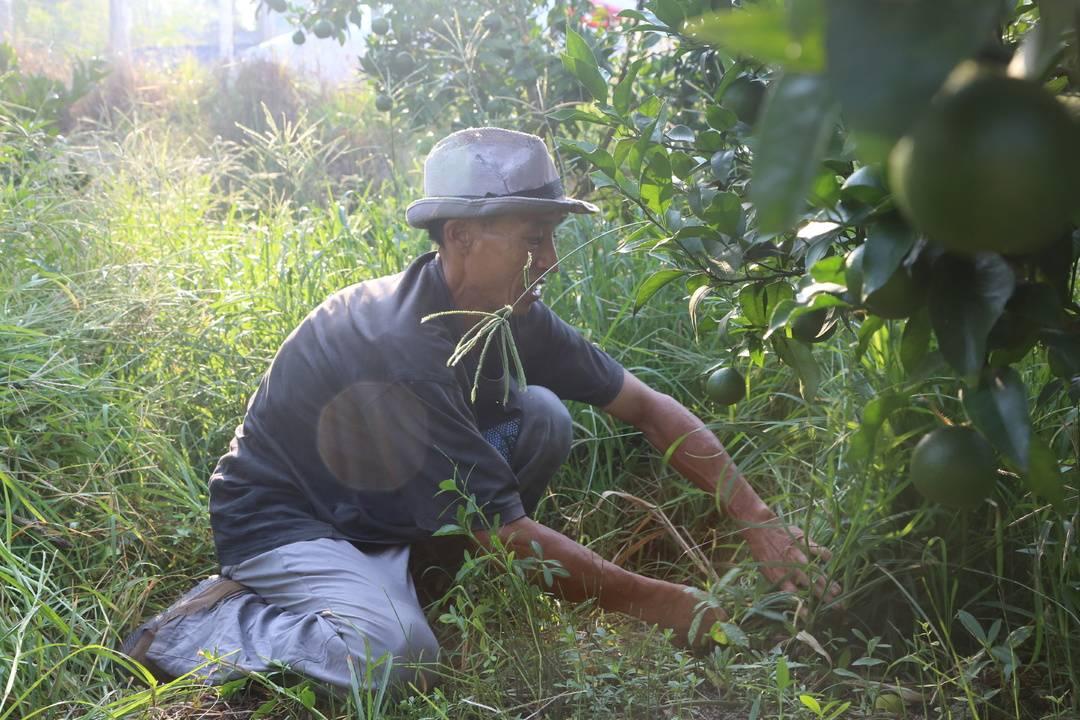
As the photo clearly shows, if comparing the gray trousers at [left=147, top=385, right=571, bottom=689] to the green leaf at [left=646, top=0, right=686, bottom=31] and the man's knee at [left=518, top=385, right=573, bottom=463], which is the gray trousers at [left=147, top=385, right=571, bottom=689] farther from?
the green leaf at [left=646, top=0, right=686, bottom=31]

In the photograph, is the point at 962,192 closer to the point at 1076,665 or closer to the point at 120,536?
the point at 1076,665

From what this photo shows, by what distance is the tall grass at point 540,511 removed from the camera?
75.1 inches

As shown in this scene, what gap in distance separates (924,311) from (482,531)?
1605 mm

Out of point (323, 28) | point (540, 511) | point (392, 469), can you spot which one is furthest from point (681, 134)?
point (323, 28)

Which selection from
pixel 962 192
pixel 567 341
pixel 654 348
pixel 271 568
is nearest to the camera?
pixel 962 192

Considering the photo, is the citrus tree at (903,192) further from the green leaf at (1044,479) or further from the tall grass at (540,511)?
the tall grass at (540,511)

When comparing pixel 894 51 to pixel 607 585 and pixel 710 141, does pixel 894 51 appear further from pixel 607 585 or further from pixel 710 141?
pixel 607 585

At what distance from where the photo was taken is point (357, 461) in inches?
98.9

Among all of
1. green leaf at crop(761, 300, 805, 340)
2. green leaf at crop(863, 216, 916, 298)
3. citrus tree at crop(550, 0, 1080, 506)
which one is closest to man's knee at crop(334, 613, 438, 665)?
citrus tree at crop(550, 0, 1080, 506)

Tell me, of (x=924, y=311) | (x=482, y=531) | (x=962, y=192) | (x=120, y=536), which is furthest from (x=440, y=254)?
(x=962, y=192)

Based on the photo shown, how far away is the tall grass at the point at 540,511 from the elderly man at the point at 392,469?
93 millimetres

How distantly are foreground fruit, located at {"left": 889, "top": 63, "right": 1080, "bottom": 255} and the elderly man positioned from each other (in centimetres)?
176

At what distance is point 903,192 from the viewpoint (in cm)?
44

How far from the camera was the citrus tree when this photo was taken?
398 mm
